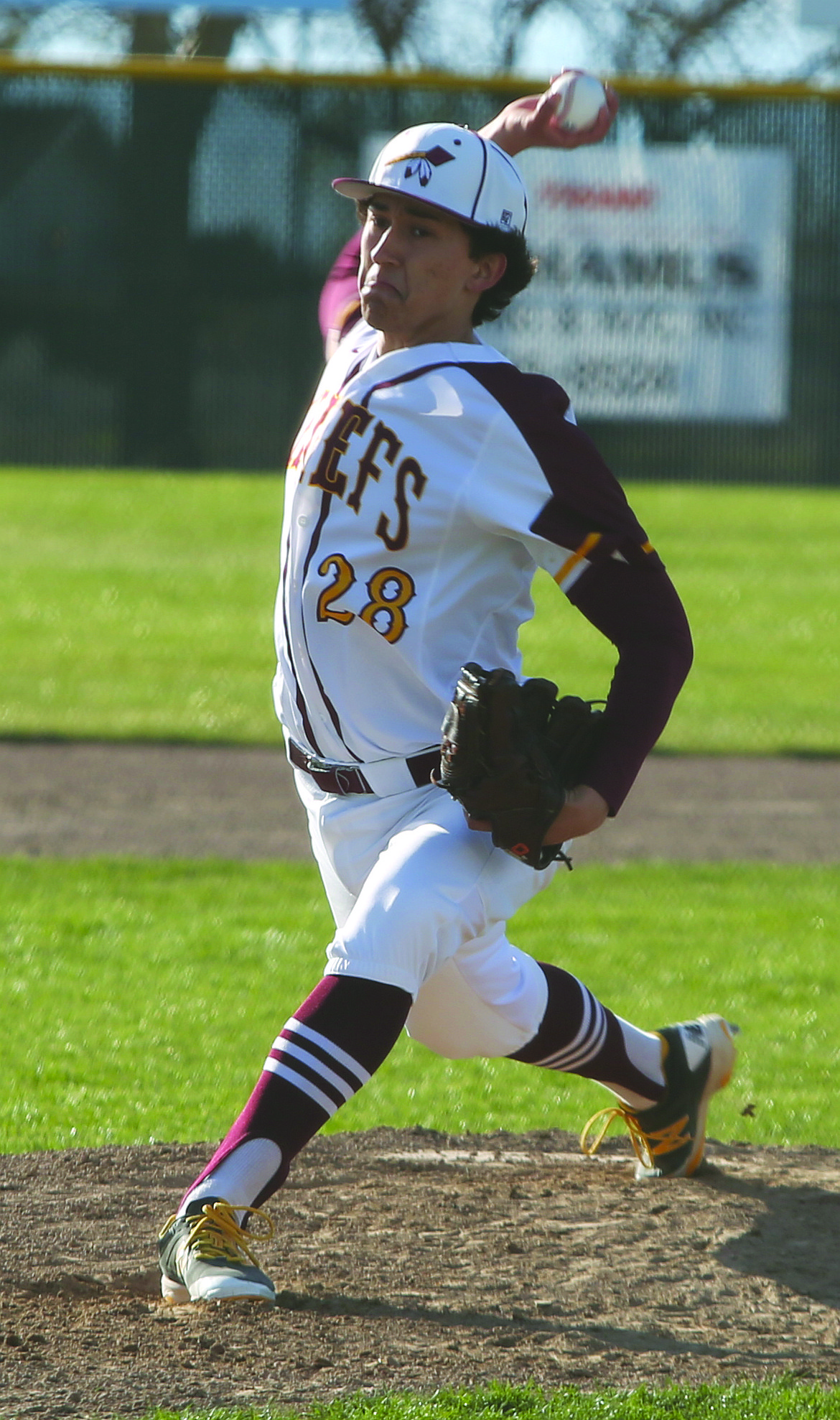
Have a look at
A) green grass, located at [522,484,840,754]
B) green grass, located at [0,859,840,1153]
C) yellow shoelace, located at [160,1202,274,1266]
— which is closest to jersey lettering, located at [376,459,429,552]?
yellow shoelace, located at [160,1202,274,1266]

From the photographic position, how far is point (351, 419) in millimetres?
2922

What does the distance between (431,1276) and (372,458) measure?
137 cm

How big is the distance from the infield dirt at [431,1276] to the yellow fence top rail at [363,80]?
1274cm

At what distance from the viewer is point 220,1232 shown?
266 centimetres

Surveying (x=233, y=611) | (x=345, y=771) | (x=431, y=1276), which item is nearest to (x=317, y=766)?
(x=345, y=771)

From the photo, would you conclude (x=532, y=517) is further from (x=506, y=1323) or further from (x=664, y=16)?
(x=664, y=16)

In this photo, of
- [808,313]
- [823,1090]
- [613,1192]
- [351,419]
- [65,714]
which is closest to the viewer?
[351,419]

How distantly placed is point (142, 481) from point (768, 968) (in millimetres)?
11209

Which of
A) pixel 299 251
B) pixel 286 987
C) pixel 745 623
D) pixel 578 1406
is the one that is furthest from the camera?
pixel 299 251

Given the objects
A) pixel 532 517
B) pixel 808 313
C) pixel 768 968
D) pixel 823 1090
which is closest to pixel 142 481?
pixel 808 313

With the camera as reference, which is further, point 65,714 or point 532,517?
point 65,714

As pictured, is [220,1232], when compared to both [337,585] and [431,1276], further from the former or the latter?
[337,585]

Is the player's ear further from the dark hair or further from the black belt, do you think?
the black belt

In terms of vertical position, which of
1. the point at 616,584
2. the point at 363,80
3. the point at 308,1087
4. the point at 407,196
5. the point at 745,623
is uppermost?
the point at 363,80
